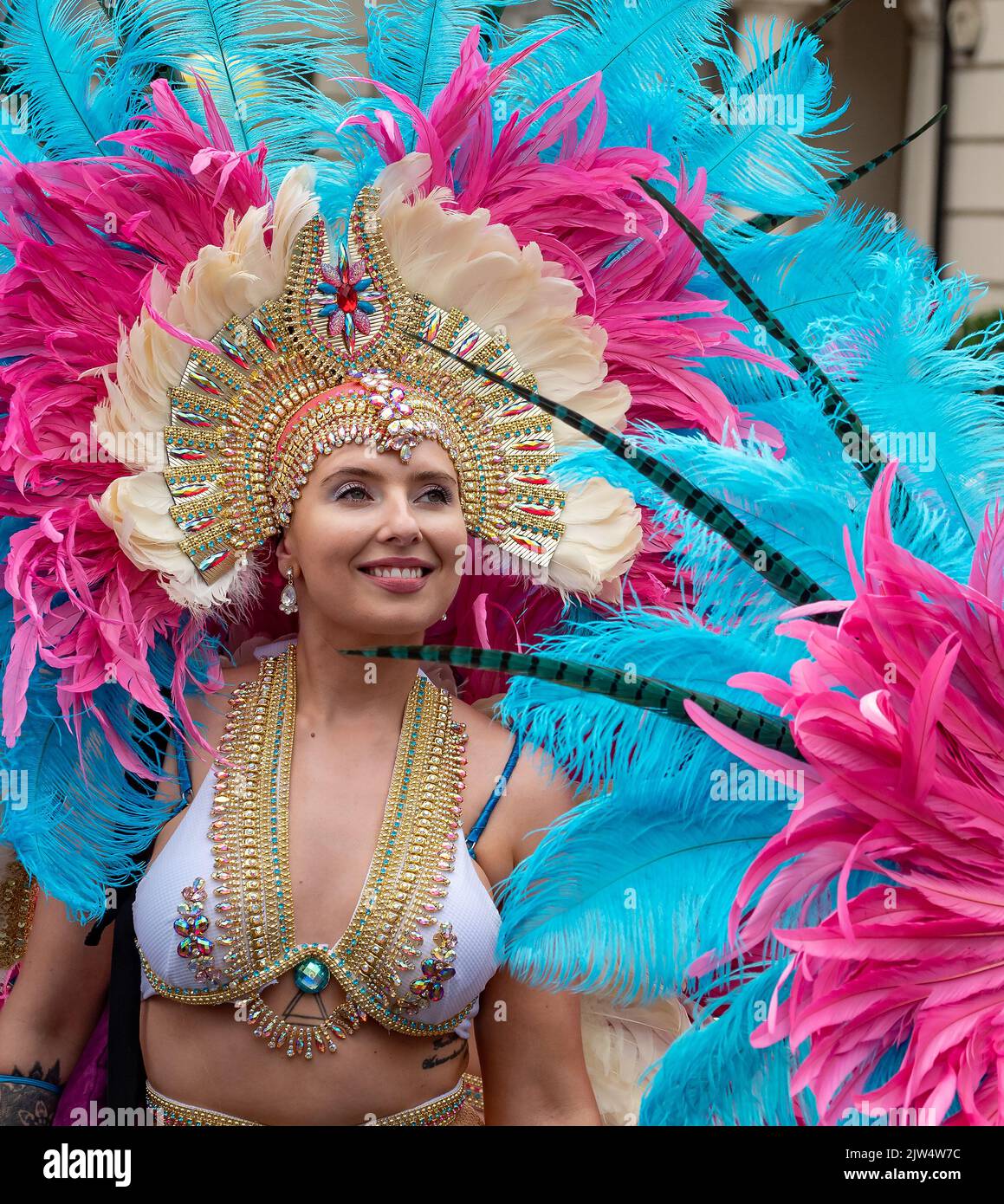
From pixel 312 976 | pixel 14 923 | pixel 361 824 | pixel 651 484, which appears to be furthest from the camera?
pixel 14 923

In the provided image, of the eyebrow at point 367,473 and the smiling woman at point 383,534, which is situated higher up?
the eyebrow at point 367,473

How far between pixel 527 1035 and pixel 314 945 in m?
0.40

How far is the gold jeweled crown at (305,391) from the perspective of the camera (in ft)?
7.43

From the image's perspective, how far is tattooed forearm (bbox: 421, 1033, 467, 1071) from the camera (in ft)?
7.35

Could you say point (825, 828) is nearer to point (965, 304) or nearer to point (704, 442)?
point (704, 442)

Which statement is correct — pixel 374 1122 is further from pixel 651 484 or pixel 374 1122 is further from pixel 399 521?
pixel 651 484

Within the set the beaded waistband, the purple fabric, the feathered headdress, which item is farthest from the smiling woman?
the purple fabric

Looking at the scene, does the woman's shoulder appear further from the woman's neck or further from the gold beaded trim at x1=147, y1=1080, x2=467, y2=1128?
the gold beaded trim at x1=147, y1=1080, x2=467, y2=1128

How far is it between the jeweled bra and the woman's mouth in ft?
1.12

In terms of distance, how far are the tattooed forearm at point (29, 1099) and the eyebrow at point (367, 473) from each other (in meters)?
1.17

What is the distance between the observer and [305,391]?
2.30 metres

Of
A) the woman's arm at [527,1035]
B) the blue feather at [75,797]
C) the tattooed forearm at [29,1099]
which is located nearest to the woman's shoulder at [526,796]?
the woman's arm at [527,1035]

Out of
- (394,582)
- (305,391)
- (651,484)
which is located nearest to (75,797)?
(394,582)

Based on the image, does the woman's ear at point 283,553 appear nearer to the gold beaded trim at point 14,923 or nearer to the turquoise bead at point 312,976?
the turquoise bead at point 312,976
